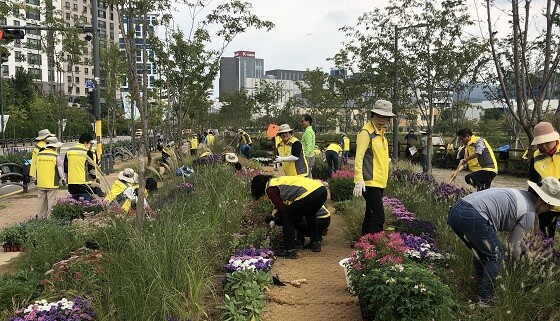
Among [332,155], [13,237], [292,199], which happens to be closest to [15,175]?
[13,237]

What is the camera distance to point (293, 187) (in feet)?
19.0

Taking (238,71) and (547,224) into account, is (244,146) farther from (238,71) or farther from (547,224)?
(238,71)

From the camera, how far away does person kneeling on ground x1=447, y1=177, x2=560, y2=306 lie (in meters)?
3.78

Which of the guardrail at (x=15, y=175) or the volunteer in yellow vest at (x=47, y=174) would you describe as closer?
the volunteer in yellow vest at (x=47, y=174)

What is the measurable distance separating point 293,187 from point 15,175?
36.2 feet

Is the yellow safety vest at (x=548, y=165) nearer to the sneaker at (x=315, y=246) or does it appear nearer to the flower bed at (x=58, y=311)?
the sneaker at (x=315, y=246)

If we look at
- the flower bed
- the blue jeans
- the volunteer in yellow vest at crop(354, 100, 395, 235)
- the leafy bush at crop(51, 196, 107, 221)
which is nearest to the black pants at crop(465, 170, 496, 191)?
the volunteer in yellow vest at crop(354, 100, 395, 235)

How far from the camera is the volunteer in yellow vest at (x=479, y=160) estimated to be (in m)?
8.23

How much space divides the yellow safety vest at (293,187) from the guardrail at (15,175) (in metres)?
10.2

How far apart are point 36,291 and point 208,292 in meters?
1.49

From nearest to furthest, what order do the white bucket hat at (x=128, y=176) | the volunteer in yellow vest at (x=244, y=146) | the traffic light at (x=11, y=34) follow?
the white bucket hat at (x=128, y=176), the traffic light at (x=11, y=34), the volunteer in yellow vest at (x=244, y=146)

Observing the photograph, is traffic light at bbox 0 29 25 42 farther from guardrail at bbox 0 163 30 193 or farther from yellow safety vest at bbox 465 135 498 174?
yellow safety vest at bbox 465 135 498 174

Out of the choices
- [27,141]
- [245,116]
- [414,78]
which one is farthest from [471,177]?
[27,141]

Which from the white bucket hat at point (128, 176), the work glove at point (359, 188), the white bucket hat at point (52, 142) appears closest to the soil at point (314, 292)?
the work glove at point (359, 188)
